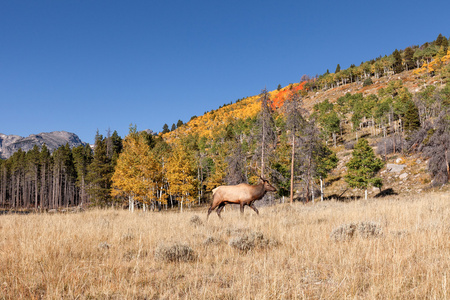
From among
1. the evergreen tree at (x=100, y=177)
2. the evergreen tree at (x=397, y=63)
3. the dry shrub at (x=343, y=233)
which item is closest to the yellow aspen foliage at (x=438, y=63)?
the evergreen tree at (x=397, y=63)

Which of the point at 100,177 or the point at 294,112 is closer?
the point at 294,112

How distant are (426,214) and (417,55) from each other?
6106 inches

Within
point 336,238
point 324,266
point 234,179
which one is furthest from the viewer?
point 234,179

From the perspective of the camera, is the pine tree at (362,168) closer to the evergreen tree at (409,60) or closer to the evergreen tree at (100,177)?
the evergreen tree at (100,177)

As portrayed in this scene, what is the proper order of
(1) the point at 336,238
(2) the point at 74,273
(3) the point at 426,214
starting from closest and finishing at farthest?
(2) the point at 74,273 < (1) the point at 336,238 < (3) the point at 426,214

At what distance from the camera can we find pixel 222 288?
132 inches

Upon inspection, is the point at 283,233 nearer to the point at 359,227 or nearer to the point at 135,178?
the point at 359,227

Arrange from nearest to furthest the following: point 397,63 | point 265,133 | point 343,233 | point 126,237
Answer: point 343,233 → point 126,237 → point 265,133 → point 397,63

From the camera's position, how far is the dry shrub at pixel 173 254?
472cm

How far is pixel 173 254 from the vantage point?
4762mm

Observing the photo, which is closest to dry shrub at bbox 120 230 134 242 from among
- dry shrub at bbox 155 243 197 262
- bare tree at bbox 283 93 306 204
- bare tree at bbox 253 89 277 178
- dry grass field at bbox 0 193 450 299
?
dry grass field at bbox 0 193 450 299

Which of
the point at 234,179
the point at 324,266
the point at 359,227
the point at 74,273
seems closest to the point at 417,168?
the point at 234,179

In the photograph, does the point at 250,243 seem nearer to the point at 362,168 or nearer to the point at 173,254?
the point at 173,254

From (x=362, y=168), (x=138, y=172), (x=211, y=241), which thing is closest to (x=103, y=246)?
(x=211, y=241)
